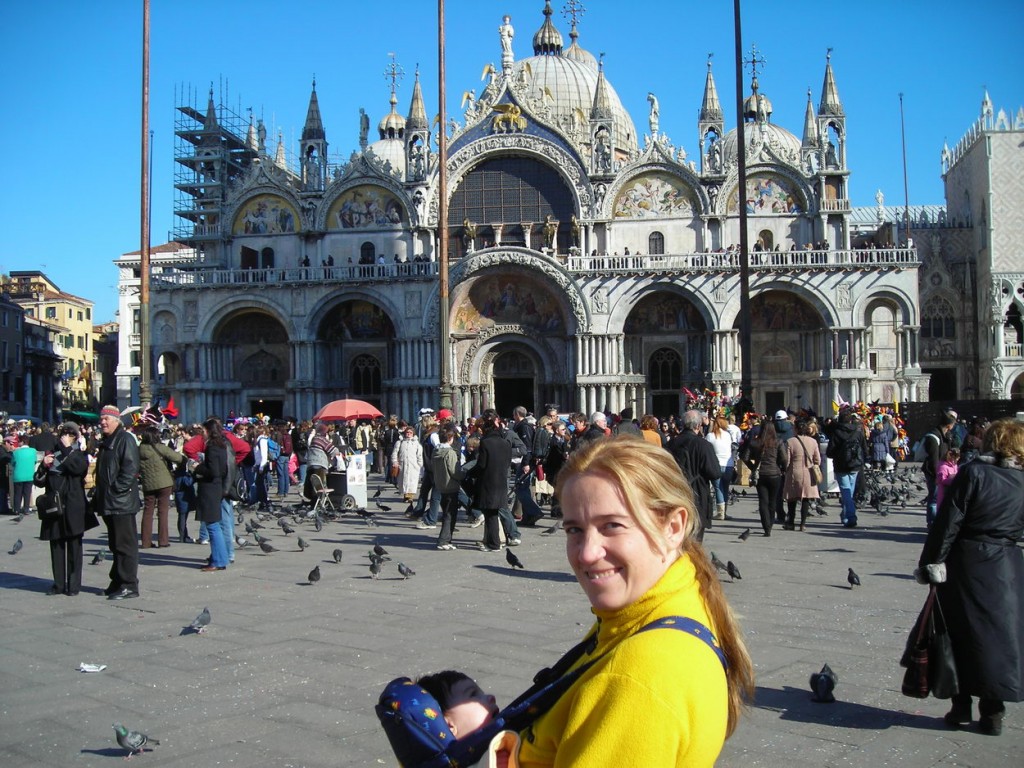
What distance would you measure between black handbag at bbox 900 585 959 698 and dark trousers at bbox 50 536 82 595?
8.10 meters

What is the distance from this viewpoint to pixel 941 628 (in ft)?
18.4

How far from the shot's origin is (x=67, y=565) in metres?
10.5

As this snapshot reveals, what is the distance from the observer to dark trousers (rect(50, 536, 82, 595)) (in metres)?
10.4

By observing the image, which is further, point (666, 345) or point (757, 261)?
point (666, 345)

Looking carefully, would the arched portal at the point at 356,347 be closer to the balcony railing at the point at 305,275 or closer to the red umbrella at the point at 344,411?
the balcony railing at the point at 305,275

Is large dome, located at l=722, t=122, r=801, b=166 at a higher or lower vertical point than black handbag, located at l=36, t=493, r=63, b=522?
higher

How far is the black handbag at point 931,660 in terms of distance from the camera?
218 inches

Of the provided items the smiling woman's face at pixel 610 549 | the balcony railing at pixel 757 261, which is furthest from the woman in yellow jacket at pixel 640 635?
the balcony railing at pixel 757 261

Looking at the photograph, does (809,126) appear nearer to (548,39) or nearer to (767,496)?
(548,39)

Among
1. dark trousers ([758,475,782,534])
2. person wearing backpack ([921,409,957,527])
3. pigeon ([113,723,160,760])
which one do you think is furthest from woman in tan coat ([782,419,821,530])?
pigeon ([113,723,160,760])

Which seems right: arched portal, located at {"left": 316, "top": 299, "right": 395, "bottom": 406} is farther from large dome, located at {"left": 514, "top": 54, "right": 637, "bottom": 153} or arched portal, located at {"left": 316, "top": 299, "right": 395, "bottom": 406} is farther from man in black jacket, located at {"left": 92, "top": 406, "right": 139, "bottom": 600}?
man in black jacket, located at {"left": 92, "top": 406, "right": 139, "bottom": 600}

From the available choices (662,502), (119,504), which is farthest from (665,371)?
(662,502)

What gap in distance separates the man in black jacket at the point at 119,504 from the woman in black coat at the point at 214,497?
4.49 ft

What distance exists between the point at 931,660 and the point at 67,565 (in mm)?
8326
